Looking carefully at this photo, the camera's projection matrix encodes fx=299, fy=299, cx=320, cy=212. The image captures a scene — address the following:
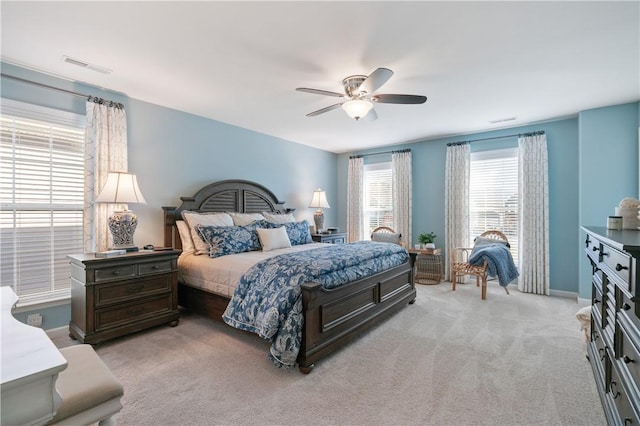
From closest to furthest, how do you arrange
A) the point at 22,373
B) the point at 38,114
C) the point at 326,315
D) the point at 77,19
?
1. the point at 22,373
2. the point at 77,19
3. the point at 326,315
4. the point at 38,114

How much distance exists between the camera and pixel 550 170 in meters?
4.51

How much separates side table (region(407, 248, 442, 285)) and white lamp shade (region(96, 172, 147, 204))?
4.14m

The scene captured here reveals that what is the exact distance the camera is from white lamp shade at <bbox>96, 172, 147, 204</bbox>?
2.97 meters

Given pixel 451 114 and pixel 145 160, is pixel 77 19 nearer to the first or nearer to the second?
pixel 145 160

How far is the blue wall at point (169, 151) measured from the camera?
302 cm

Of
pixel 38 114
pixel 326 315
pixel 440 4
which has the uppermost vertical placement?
pixel 440 4

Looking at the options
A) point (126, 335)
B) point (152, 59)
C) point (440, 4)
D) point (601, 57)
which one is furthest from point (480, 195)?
point (126, 335)

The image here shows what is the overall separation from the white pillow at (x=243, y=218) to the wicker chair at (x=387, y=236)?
7.71 ft

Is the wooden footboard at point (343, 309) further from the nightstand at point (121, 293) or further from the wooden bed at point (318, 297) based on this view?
the nightstand at point (121, 293)

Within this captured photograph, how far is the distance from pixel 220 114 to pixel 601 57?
418 cm

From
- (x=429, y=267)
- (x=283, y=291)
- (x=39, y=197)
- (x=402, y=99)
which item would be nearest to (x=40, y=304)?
(x=39, y=197)

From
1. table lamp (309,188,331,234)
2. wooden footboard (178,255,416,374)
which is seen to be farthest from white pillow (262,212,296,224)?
wooden footboard (178,255,416,374)

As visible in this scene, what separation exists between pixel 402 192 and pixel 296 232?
2500 millimetres

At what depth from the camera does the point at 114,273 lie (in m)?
2.78
